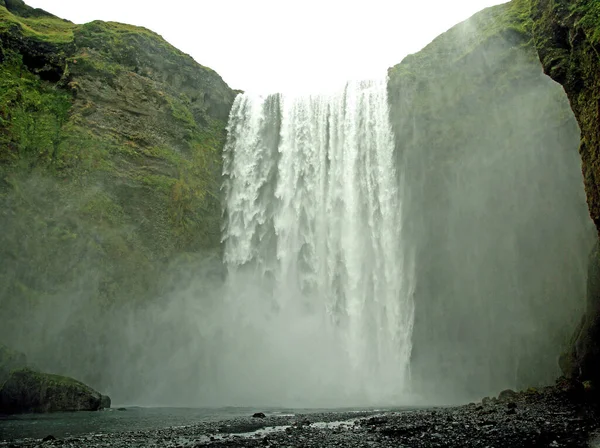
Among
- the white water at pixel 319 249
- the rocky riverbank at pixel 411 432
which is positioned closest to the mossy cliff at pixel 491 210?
the white water at pixel 319 249

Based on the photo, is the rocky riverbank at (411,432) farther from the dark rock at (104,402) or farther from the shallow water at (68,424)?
the dark rock at (104,402)

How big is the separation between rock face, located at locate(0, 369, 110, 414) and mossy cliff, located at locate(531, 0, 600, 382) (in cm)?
1810

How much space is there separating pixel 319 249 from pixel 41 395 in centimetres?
1742

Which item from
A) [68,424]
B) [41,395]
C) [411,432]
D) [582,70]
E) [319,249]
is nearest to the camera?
[411,432]

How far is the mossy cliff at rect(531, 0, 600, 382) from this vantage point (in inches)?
467

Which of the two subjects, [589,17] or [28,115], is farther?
[28,115]

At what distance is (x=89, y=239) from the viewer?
2591 cm

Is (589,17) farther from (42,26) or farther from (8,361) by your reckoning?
(42,26)

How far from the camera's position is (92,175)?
1083 inches

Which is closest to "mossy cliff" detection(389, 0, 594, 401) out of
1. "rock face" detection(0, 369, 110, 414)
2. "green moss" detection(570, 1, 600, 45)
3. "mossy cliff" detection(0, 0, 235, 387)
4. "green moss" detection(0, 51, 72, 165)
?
"green moss" detection(570, 1, 600, 45)

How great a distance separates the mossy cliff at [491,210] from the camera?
929 inches

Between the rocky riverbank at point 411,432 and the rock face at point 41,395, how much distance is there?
26.5 ft

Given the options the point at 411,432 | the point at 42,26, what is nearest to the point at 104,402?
the point at 411,432

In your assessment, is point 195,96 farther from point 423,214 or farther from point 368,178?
point 423,214
